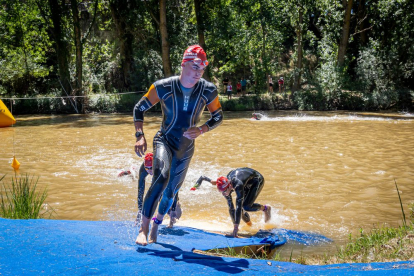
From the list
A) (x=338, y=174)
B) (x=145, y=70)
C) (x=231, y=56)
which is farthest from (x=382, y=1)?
(x=338, y=174)

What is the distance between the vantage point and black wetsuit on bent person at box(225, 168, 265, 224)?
21.0ft

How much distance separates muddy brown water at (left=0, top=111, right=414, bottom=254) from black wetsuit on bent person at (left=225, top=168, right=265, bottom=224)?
1.69ft

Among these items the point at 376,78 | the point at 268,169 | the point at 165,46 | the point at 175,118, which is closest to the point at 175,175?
the point at 175,118

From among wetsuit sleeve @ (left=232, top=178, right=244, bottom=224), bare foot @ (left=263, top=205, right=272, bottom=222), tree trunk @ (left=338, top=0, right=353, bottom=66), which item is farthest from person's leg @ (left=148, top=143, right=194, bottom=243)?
tree trunk @ (left=338, top=0, right=353, bottom=66)

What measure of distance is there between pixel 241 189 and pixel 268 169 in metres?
5.09

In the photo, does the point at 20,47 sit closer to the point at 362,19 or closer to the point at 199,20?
the point at 199,20

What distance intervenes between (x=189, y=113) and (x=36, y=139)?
14930 millimetres

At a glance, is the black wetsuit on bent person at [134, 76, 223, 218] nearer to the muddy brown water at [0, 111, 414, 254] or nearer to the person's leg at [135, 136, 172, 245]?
the person's leg at [135, 136, 172, 245]

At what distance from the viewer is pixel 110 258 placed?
364cm

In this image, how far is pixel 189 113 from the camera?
485 centimetres

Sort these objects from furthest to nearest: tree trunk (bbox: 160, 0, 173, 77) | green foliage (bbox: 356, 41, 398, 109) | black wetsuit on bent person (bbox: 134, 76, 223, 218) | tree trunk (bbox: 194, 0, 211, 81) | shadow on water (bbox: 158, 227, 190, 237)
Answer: tree trunk (bbox: 194, 0, 211, 81) → tree trunk (bbox: 160, 0, 173, 77) → green foliage (bbox: 356, 41, 398, 109) → shadow on water (bbox: 158, 227, 190, 237) → black wetsuit on bent person (bbox: 134, 76, 223, 218)

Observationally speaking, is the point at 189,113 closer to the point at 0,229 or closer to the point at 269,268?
the point at 269,268

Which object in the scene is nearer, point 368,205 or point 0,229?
point 0,229

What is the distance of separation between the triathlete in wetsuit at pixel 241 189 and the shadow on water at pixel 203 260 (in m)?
2.12
